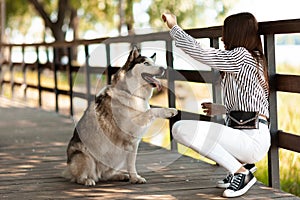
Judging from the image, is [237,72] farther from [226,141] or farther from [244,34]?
[226,141]

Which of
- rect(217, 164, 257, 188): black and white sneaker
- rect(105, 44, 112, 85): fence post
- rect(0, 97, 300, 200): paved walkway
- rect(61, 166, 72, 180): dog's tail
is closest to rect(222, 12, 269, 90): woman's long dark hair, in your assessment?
rect(217, 164, 257, 188): black and white sneaker

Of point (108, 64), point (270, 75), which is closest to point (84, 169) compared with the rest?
point (270, 75)

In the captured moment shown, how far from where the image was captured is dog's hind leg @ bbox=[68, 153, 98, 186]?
501 cm

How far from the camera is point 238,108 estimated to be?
14.7 feet

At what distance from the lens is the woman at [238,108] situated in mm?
4406

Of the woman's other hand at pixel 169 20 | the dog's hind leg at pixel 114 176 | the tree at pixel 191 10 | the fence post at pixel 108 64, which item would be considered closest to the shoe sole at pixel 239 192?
the dog's hind leg at pixel 114 176

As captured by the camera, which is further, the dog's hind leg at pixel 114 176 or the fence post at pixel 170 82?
the fence post at pixel 170 82

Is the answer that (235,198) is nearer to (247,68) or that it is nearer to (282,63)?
(247,68)

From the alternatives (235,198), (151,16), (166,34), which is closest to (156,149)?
(166,34)

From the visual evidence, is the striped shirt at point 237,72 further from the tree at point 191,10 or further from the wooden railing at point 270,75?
the tree at point 191,10

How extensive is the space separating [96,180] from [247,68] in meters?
1.45

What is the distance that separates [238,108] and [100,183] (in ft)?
4.04

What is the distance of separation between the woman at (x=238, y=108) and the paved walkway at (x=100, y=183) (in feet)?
0.80

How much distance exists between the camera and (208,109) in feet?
15.8
